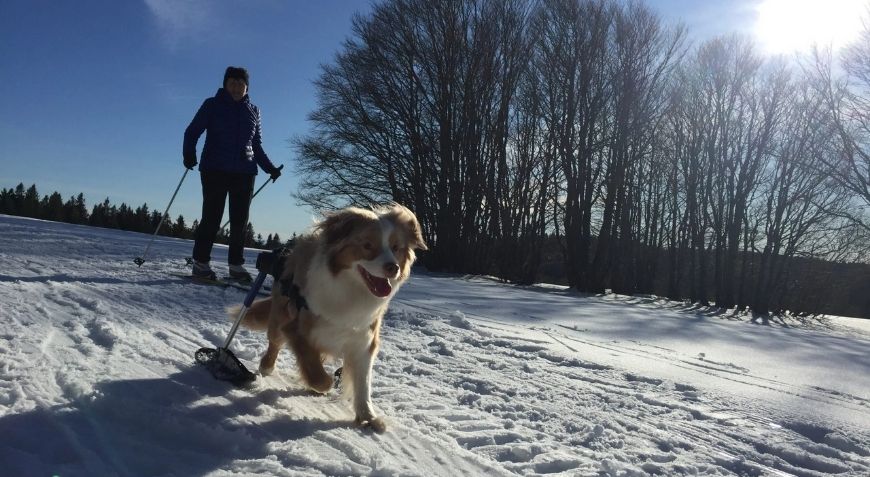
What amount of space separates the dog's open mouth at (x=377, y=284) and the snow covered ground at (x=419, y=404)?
0.66 m

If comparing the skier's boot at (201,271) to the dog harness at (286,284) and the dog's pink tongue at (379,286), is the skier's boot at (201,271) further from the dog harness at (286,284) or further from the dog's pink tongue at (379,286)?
the dog's pink tongue at (379,286)

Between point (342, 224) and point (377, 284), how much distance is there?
0.43 m

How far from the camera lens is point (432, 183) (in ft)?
66.3

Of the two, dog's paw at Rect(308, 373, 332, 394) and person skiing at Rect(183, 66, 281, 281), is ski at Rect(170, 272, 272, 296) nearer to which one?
person skiing at Rect(183, 66, 281, 281)

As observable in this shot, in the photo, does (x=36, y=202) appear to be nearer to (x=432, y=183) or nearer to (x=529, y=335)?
(x=432, y=183)

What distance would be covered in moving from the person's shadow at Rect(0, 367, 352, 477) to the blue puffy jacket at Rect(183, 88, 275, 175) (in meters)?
4.04

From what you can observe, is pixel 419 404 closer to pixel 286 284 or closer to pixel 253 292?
pixel 286 284

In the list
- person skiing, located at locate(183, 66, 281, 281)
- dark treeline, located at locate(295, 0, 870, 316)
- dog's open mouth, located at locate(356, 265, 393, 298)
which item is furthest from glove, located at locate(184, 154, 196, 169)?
dark treeline, located at locate(295, 0, 870, 316)

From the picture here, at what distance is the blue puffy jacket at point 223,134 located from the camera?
20.9 ft

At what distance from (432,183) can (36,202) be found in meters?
19.8

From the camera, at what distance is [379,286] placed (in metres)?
3.01

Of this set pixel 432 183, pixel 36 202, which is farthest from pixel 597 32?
pixel 36 202

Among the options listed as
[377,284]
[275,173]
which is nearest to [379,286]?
[377,284]

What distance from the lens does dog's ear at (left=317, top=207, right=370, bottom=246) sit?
3162 mm
